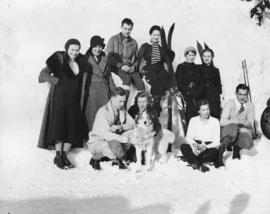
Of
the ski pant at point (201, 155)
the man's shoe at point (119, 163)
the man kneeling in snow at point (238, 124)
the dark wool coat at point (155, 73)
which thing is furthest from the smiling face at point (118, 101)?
the man kneeling in snow at point (238, 124)

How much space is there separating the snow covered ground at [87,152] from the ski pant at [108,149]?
0.17 metres

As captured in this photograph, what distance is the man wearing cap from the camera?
6947 millimetres

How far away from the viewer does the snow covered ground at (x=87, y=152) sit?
207 inches

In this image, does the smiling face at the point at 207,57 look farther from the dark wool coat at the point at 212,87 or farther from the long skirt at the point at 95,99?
the long skirt at the point at 95,99

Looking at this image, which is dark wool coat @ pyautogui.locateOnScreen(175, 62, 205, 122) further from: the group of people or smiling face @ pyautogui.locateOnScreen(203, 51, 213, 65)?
smiling face @ pyautogui.locateOnScreen(203, 51, 213, 65)

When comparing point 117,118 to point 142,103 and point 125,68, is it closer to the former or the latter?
point 142,103

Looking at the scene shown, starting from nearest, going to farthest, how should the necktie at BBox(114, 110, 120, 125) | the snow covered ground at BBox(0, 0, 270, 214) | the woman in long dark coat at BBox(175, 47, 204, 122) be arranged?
the snow covered ground at BBox(0, 0, 270, 214) < the necktie at BBox(114, 110, 120, 125) < the woman in long dark coat at BBox(175, 47, 204, 122)

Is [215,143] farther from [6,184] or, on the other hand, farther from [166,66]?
[6,184]

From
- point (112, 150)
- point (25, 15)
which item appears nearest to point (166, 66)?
point (112, 150)

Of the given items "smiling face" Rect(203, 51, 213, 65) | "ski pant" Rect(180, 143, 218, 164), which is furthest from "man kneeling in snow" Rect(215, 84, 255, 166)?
"smiling face" Rect(203, 51, 213, 65)

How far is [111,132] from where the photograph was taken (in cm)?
621

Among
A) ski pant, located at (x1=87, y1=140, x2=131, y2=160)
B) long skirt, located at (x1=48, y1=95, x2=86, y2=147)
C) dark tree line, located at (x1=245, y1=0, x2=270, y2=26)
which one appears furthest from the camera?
dark tree line, located at (x1=245, y1=0, x2=270, y2=26)

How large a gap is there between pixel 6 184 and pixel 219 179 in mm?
2526

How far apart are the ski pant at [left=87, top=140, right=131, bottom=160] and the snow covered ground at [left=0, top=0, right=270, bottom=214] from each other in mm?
166
